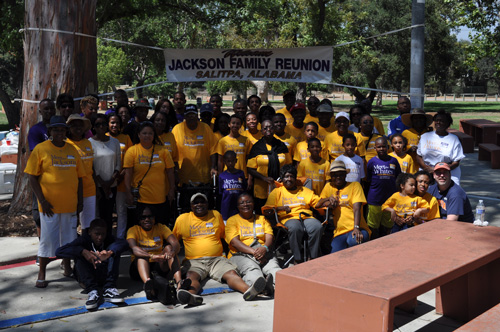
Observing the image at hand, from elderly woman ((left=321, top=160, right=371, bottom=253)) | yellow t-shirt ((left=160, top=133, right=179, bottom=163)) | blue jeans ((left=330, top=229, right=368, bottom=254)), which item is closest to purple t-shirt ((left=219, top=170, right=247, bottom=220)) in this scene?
yellow t-shirt ((left=160, top=133, right=179, bottom=163))

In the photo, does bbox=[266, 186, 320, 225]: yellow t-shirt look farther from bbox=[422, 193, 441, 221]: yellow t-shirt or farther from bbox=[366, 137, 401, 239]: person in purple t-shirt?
bbox=[422, 193, 441, 221]: yellow t-shirt

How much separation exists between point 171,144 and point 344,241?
2424mm

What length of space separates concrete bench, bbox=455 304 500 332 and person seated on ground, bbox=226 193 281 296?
8.64 ft

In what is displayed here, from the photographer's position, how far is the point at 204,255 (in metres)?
6.79

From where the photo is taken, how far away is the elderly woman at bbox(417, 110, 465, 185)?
790 cm

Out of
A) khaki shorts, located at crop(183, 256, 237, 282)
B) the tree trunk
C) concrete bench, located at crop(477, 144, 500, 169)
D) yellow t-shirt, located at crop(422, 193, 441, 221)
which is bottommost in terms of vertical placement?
→ khaki shorts, located at crop(183, 256, 237, 282)

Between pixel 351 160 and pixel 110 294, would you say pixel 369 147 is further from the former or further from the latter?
pixel 110 294

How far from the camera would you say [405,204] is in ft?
23.1

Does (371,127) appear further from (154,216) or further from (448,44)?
(448,44)

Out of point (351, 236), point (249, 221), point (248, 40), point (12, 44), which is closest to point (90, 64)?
point (249, 221)

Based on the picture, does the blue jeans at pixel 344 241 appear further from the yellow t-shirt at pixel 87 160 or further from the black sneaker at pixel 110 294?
the yellow t-shirt at pixel 87 160

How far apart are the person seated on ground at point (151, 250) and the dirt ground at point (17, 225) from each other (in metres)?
2.73

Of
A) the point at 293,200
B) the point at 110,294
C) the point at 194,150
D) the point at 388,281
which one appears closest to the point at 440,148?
the point at 293,200

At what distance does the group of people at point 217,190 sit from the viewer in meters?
6.34
